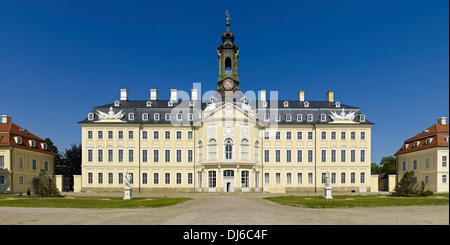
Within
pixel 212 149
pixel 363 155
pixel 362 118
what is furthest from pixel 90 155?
pixel 362 118

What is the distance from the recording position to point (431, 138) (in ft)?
187

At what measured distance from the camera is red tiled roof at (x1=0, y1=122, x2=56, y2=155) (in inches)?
2100

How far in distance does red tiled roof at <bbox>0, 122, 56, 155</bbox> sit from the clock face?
102 ft

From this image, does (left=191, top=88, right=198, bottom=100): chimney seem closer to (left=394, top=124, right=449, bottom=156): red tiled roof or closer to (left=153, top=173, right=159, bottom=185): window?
(left=153, top=173, right=159, bottom=185): window

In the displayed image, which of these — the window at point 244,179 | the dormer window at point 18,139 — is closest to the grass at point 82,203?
the window at point 244,179

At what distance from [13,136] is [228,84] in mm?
32756

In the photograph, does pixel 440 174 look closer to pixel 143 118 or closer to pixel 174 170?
pixel 174 170

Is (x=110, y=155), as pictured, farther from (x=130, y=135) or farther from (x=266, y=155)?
(x=266, y=155)

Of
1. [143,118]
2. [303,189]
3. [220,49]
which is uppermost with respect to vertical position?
[220,49]

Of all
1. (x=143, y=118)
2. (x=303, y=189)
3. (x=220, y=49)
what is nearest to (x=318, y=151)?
(x=303, y=189)

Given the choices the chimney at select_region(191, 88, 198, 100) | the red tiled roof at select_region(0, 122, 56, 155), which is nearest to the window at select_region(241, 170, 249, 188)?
the chimney at select_region(191, 88, 198, 100)
